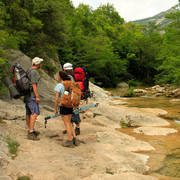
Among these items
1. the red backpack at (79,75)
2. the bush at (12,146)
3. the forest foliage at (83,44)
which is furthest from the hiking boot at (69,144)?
the forest foliage at (83,44)

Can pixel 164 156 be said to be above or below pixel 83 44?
below

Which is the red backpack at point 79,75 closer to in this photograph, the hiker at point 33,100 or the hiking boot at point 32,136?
the hiker at point 33,100

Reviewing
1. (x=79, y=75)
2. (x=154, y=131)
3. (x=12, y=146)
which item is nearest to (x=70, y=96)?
(x=12, y=146)

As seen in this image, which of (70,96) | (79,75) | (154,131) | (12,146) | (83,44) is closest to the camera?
(12,146)

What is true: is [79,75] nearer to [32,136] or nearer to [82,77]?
[82,77]

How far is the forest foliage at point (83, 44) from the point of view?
10898mm

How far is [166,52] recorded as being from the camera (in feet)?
83.4

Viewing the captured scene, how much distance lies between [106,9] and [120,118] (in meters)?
65.4

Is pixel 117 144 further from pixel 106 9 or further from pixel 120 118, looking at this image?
pixel 106 9

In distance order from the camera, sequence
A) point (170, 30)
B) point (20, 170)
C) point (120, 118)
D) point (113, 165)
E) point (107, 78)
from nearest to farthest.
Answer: point (20, 170) < point (113, 165) < point (120, 118) < point (170, 30) < point (107, 78)

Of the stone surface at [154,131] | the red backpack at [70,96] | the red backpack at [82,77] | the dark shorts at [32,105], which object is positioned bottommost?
the stone surface at [154,131]

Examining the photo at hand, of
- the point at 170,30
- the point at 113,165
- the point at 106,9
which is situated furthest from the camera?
the point at 106,9

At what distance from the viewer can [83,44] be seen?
112 feet

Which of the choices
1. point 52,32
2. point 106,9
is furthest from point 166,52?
point 106,9
